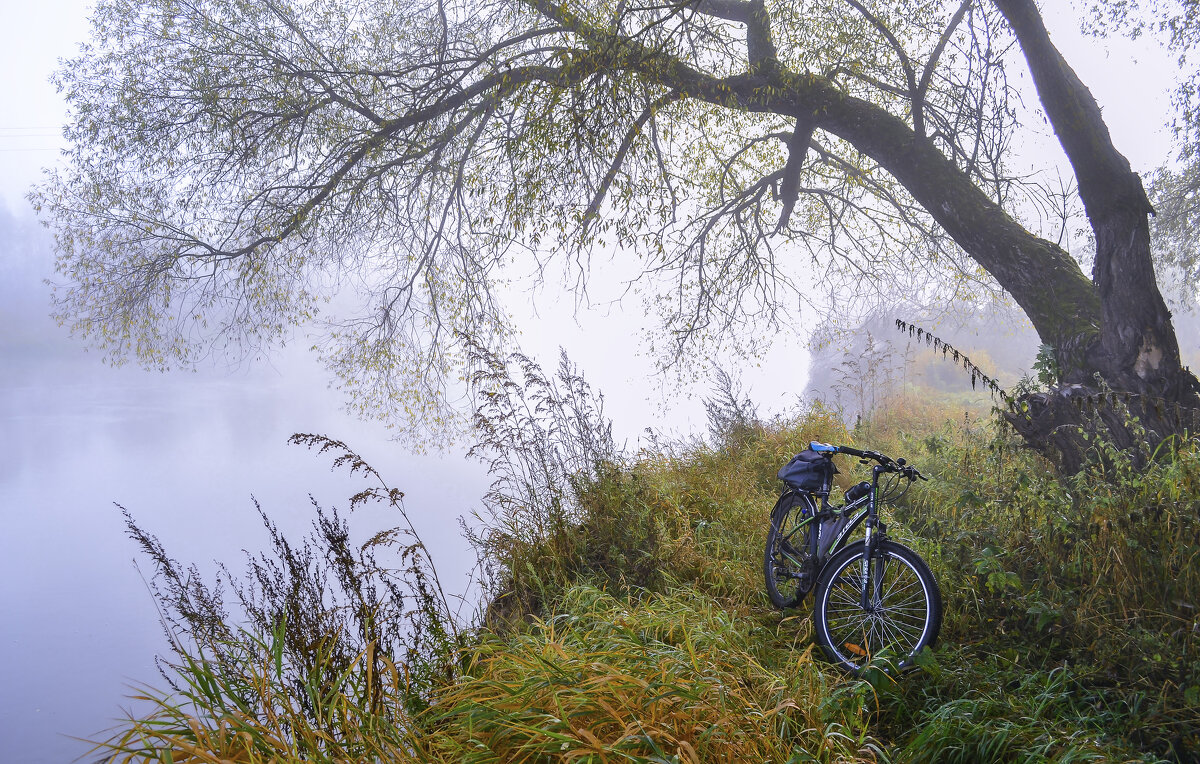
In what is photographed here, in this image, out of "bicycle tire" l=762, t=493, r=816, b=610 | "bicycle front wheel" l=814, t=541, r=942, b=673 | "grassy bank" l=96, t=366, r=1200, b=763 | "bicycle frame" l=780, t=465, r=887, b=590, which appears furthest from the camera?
"bicycle tire" l=762, t=493, r=816, b=610

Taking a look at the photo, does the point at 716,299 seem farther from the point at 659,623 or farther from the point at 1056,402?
the point at 659,623

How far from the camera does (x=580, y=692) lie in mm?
2123

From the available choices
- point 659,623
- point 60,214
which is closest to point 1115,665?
point 659,623

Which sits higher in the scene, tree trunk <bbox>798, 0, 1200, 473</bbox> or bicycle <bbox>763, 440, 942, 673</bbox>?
tree trunk <bbox>798, 0, 1200, 473</bbox>

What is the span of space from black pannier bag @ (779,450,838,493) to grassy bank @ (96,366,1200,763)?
0.73 meters

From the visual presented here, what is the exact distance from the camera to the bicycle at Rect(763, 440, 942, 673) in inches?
120

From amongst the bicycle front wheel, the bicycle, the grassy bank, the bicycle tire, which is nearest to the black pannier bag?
the bicycle

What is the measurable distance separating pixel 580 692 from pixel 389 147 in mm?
7505

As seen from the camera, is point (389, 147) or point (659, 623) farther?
point (389, 147)

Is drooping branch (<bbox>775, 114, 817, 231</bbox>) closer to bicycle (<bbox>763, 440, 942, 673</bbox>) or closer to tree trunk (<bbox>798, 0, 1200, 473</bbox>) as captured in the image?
tree trunk (<bbox>798, 0, 1200, 473</bbox>)

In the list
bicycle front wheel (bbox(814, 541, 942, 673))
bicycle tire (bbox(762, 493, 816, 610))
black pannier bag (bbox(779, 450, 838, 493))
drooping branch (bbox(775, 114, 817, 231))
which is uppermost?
drooping branch (bbox(775, 114, 817, 231))

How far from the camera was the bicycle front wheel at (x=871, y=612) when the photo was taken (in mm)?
2961

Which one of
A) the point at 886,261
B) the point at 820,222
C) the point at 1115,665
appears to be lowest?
the point at 1115,665

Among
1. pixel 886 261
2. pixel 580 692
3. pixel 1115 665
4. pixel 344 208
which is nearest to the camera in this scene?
pixel 580 692
